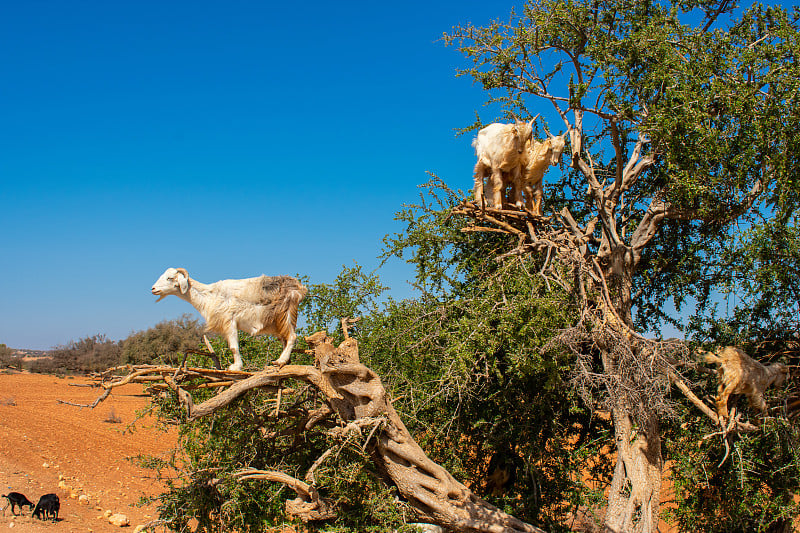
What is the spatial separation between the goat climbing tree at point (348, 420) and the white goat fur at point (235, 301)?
33 centimetres

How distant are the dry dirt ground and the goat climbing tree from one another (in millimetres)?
3628

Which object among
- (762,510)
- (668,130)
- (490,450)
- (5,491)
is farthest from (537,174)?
(5,491)

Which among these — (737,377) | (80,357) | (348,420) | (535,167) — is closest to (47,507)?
(348,420)

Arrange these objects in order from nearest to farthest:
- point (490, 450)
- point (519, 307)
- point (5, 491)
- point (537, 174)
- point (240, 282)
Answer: point (240, 282) → point (519, 307) → point (537, 174) → point (490, 450) → point (5, 491)

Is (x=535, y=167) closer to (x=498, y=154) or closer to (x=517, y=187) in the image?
(x=517, y=187)

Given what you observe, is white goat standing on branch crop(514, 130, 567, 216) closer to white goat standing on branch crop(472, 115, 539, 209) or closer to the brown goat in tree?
white goat standing on branch crop(472, 115, 539, 209)

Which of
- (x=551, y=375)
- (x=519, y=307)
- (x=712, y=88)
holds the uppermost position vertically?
(x=712, y=88)

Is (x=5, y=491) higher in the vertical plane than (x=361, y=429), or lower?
lower

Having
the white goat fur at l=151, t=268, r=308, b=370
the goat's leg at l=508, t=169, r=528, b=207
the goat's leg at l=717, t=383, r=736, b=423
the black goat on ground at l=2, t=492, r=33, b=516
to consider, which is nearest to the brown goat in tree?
the goat's leg at l=717, t=383, r=736, b=423

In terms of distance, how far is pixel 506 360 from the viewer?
7.45 metres

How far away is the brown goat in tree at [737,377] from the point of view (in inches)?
263

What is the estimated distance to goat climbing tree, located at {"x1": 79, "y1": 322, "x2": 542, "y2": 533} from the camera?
571 cm

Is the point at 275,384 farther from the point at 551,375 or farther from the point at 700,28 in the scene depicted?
the point at 700,28

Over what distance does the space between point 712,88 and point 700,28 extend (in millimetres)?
2153
